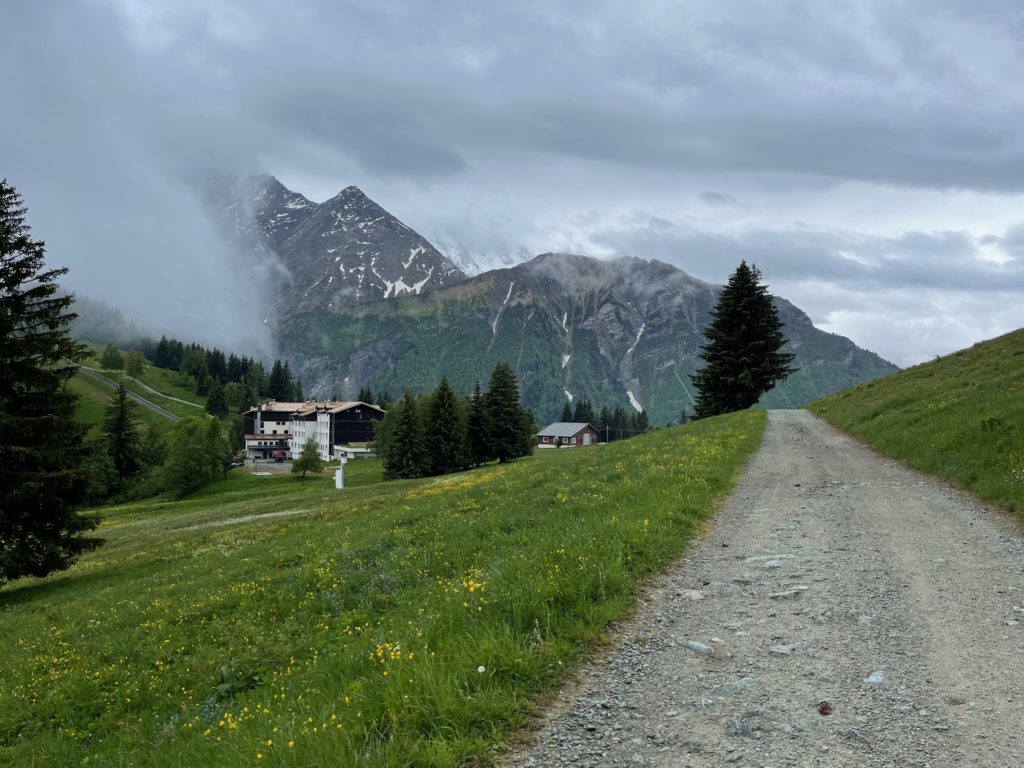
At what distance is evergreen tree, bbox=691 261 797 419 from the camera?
52.6 meters

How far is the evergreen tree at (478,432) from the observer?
84.9m

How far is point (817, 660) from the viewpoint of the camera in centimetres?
638

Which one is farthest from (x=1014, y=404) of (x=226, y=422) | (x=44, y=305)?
(x=226, y=422)

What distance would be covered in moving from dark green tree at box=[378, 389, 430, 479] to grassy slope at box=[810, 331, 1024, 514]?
55.1 m

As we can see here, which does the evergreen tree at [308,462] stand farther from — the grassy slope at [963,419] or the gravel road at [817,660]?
the gravel road at [817,660]

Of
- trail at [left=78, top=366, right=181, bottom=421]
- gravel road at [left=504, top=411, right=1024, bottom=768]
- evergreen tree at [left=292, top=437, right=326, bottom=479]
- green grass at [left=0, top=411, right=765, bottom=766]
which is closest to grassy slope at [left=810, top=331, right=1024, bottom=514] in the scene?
gravel road at [left=504, top=411, right=1024, bottom=768]

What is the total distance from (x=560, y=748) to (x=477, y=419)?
8083 centimetres

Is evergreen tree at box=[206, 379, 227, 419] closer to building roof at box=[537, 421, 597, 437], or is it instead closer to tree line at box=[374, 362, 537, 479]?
building roof at box=[537, 421, 597, 437]

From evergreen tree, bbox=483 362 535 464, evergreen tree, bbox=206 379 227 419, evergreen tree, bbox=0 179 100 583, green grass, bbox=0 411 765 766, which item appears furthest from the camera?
evergreen tree, bbox=206 379 227 419

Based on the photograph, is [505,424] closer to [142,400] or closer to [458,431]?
[458,431]

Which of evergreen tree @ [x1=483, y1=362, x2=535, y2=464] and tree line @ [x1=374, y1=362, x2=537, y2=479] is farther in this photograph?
evergreen tree @ [x1=483, y1=362, x2=535, y2=464]

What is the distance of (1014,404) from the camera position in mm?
18297

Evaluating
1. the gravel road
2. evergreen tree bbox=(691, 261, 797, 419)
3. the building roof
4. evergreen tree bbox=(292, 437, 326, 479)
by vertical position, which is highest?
evergreen tree bbox=(691, 261, 797, 419)

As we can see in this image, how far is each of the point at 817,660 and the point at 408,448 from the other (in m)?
78.3
